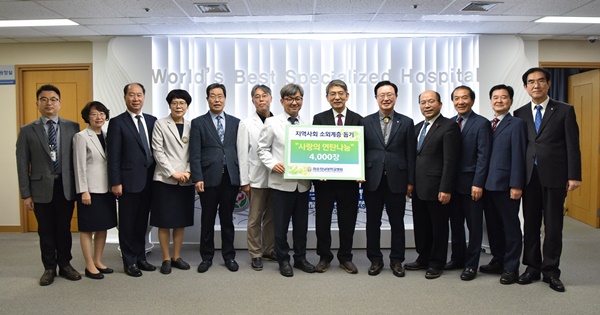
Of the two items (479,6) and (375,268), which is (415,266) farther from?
(479,6)

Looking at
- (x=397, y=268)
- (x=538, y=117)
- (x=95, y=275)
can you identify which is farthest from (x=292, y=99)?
(x=95, y=275)

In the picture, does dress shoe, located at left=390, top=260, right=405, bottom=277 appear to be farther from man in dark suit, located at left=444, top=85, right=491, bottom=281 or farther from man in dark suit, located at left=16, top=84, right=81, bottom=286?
man in dark suit, located at left=16, top=84, right=81, bottom=286

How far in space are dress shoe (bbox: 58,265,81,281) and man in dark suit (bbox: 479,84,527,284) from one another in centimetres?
339

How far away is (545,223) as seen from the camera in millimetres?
3783

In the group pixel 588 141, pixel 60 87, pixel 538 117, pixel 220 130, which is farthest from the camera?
pixel 588 141

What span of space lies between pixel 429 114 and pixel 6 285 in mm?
3690

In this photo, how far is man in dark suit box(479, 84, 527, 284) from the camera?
148 inches

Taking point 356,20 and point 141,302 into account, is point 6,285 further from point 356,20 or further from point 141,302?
point 356,20

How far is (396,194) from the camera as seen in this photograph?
13.2ft

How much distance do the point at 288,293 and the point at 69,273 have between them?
186 centimetres

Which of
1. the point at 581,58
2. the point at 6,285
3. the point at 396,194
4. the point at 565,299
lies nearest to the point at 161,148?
the point at 6,285

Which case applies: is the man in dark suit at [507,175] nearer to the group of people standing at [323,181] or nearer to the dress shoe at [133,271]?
the group of people standing at [323,181]

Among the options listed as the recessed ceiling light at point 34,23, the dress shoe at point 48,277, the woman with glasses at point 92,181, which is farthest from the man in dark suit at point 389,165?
the recessed ceiling light at point 34,23

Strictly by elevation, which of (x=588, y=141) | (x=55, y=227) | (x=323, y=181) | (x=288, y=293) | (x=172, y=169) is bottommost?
(x=288, y=293)
